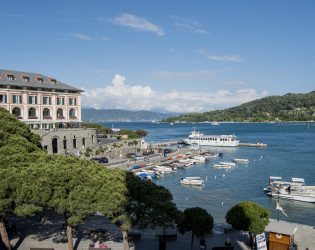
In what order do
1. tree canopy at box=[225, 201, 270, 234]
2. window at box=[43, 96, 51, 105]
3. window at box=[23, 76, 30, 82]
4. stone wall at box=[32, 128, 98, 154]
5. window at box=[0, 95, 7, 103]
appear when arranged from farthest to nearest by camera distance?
1. window at box=[43, 96, 51, 105]
2. window at box=[23, 76, 30, 82]
3. stone wall at box=[32, 128, 98, 154]
4. window at box=[0, 95, 7, 103]
5. tree canopy at box=[225, 201, 270, 234]

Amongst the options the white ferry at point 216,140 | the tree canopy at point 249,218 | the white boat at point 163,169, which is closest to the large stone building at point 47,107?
the white boat at point 163,169

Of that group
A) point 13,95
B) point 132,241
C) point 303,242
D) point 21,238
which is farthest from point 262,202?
point 13,95

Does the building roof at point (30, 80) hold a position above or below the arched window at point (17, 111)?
above

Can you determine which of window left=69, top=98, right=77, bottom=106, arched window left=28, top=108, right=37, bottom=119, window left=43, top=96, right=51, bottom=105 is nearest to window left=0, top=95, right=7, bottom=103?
arched window left=28, top=108, right=37, bottom=119

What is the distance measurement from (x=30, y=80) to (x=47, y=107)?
227 inches

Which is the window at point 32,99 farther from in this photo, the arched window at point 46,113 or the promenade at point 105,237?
the promenade at point 105,237

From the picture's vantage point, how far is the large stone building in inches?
1962

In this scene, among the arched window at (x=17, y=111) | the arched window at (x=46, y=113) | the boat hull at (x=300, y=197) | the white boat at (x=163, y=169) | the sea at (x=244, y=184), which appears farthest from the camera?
the white boat at (x=163, y=169)

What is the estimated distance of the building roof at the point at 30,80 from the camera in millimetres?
49909

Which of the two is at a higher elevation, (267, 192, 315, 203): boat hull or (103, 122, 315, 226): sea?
(267, 192, 315, 203): boat hull

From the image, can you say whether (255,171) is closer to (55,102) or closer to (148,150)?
(148,150)

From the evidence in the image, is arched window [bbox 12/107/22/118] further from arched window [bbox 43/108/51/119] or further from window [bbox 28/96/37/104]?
arched window [bbox 43/108/51/119]

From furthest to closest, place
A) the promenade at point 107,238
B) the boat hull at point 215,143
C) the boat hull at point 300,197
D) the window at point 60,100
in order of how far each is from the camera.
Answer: the boat hull at point 215,143 < the window at point 60,100 < the boat hull at point 300,197 < the promenade at point 107,238

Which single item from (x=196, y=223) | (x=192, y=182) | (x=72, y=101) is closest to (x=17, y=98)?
(x=72, y=101)
